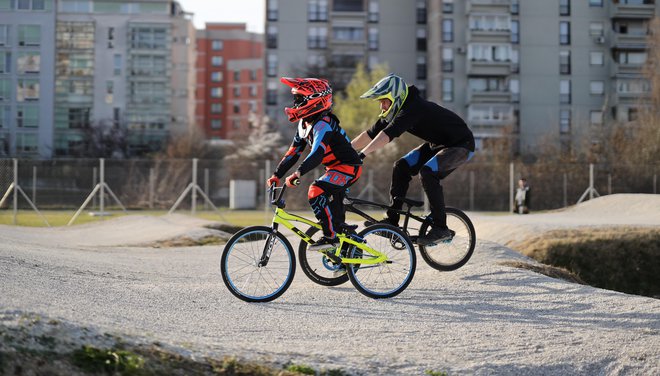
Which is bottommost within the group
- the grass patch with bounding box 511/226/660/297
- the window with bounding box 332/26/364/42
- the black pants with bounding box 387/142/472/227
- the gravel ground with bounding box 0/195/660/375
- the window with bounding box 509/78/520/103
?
the grass patch with bounding box 511/226/660/297

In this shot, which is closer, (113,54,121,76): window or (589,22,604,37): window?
(589,22,604,37): window

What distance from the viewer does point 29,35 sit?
252 feet

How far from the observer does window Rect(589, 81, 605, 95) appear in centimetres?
7231

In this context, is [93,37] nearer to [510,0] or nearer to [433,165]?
[510,0]

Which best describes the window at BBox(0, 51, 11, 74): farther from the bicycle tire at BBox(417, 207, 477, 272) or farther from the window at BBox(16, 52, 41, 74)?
the bicycle tire at BBox(417, 207, 477, 272)

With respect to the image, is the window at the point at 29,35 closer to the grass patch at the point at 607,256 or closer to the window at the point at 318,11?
the window at the point at 318,11

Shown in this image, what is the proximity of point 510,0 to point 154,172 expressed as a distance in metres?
46.0

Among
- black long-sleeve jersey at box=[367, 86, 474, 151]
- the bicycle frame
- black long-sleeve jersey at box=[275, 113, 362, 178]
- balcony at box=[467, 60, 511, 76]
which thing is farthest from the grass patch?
balcony at box=[467, 60, 511, 76]

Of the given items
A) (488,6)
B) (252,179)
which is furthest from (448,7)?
(252,179)

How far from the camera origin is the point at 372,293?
827 centimetres

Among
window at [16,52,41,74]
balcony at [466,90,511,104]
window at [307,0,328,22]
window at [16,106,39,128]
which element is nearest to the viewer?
balcony at [466,90,511,104]

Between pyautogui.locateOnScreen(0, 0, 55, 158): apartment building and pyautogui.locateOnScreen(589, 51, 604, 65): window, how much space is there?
47.9m

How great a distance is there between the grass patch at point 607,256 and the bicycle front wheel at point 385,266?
677cm

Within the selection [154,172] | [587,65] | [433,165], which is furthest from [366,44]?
[433,165]
